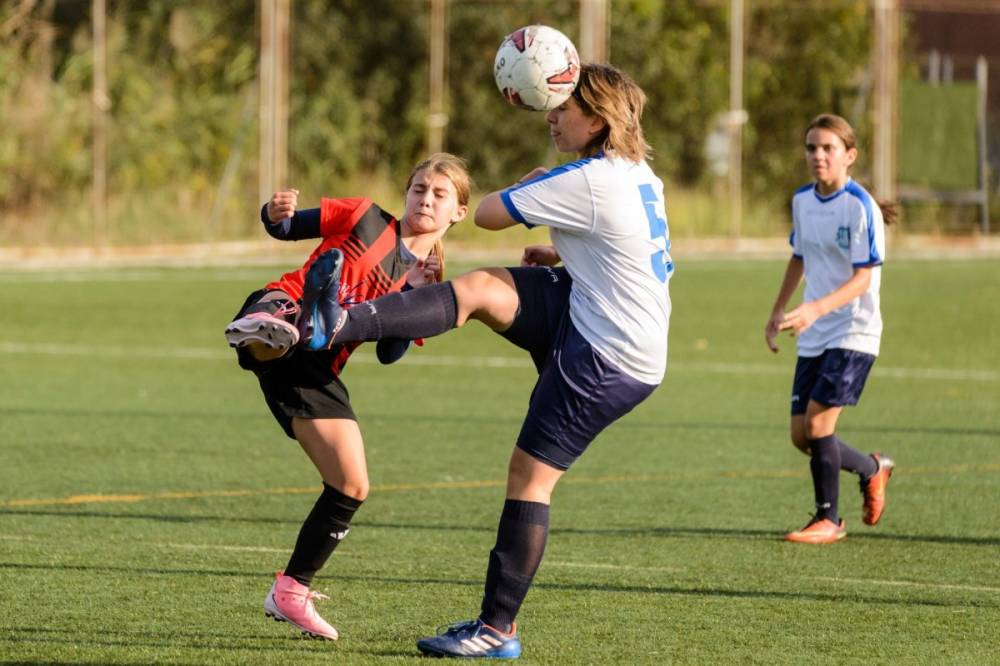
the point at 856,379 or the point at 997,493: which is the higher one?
the point at 856,379

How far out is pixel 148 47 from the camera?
34.1 meters

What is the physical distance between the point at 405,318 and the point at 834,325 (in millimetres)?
3716

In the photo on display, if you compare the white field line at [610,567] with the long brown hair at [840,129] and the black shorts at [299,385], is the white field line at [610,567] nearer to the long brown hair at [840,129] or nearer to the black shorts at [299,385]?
the black shorts at [299,385]

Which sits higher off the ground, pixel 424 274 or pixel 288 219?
pixel 288 219

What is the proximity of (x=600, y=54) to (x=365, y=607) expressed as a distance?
26.9 m

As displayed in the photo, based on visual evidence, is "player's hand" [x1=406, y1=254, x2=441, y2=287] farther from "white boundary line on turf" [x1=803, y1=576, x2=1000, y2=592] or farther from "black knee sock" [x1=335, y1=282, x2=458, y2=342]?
"white boundary line on turf" [x1=803, y1=576, x2=1000, y2=592]

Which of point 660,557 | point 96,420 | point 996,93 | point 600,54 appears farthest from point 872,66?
point 660,557

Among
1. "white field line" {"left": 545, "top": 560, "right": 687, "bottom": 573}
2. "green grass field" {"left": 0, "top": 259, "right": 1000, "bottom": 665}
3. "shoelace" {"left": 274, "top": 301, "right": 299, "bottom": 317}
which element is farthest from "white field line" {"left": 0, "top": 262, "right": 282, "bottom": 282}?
"shoelace" {"left": 274, "top": 301, "right": 299, "bottom": 317}

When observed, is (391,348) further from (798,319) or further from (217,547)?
(217,547)

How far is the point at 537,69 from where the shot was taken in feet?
19.0

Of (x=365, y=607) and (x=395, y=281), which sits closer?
(x=395, y=281)

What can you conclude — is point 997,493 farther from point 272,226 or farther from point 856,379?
point 272,226

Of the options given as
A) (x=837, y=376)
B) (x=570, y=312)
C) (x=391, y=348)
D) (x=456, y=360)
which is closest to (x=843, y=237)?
(x=837, y=376)

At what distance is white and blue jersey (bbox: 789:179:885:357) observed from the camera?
8.62 m
